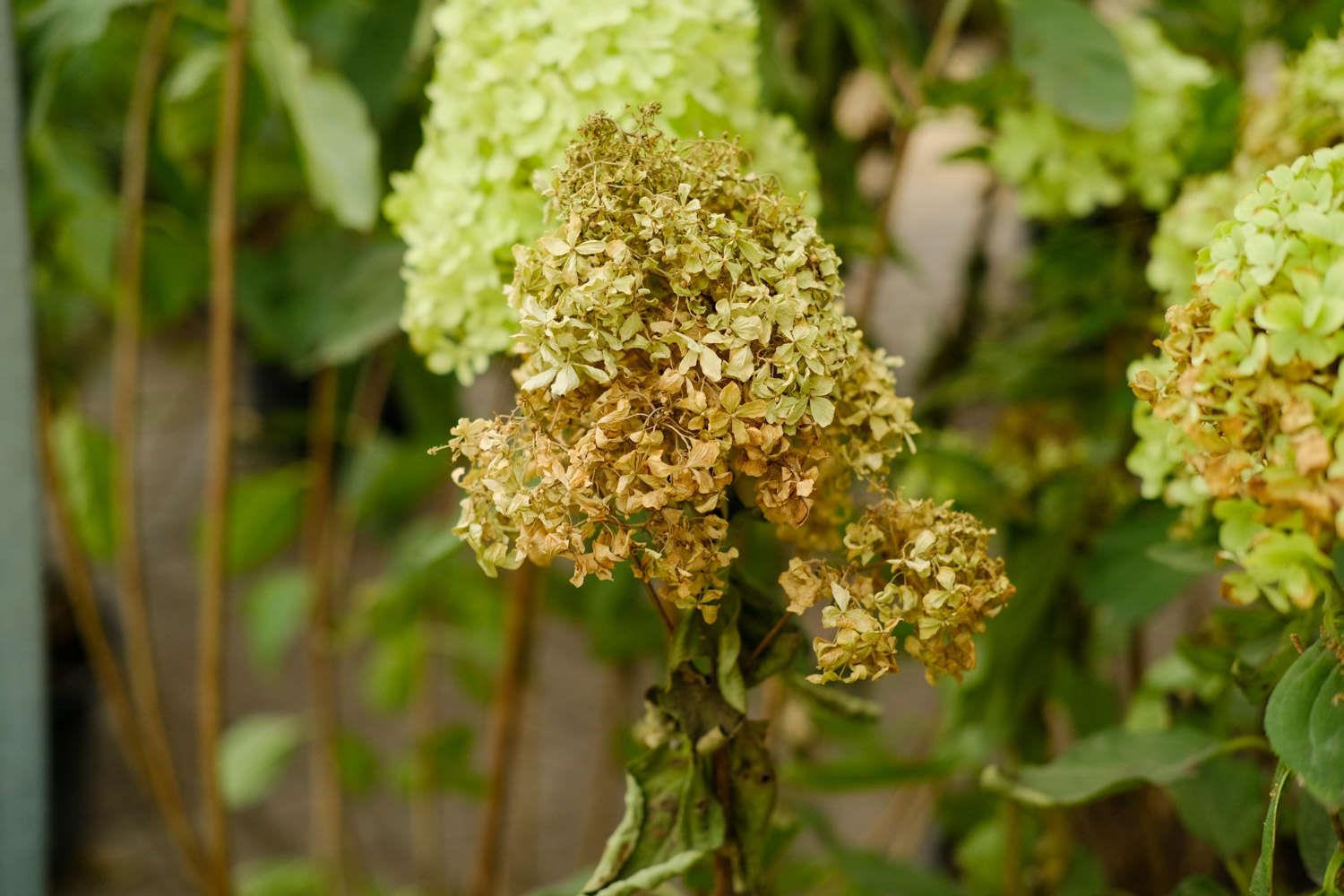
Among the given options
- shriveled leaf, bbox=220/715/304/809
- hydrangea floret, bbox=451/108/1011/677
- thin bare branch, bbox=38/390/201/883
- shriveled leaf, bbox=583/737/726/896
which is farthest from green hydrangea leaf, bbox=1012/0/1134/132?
shriveled leaf, bbox=220/715/304/809

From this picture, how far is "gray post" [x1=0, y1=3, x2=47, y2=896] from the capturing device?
620mm

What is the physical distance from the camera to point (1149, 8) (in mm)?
843

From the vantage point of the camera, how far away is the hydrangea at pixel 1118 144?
69cm

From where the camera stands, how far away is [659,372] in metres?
0.36

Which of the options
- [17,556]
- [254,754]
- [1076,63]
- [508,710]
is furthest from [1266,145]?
[254,754]

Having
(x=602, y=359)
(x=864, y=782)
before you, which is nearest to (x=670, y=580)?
(x=602, y=359)

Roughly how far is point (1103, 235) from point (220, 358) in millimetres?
622

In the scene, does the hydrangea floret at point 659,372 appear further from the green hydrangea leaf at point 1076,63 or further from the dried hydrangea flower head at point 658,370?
the green hydrangea leaf at point 1076,63

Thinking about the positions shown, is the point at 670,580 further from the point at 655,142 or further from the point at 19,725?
the point at 19,725

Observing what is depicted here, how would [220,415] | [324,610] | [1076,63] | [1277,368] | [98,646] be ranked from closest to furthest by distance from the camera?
[1277,368], [1076,63], [220,415], [98,646], [324,610]

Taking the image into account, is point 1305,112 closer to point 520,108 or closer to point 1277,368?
point 1277,368

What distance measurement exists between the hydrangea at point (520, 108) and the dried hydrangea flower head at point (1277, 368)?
0.68ft

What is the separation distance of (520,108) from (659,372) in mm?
164

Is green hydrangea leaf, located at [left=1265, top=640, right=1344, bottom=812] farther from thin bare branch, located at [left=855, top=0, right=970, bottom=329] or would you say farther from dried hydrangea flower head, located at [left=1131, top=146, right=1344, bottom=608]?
→ thin bare branch, located at [left=855, top=0, right=970, bottom=329]
